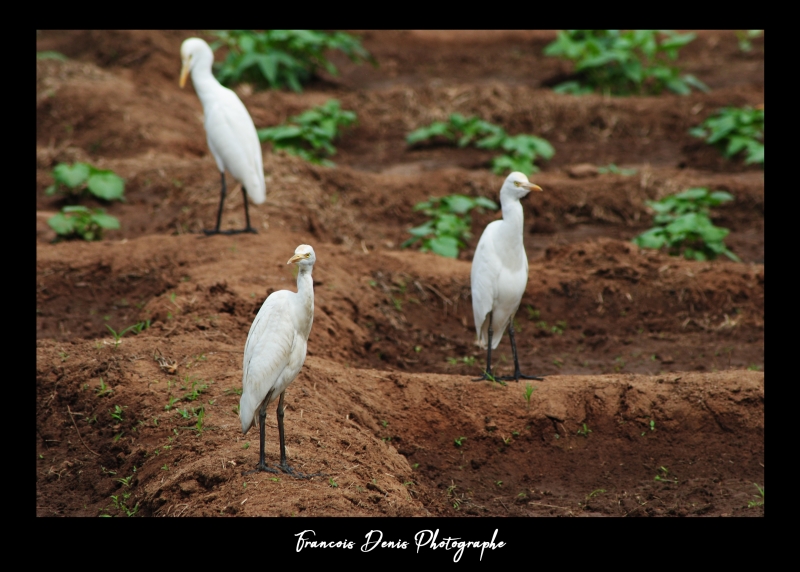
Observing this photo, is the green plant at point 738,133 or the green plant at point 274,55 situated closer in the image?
the green plant at point 738,133

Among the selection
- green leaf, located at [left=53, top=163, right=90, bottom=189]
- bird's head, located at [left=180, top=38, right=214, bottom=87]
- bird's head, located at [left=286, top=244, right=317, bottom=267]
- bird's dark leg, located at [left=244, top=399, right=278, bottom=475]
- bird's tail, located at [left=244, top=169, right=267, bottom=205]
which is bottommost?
bird's dark leg, located at [left=244, top=399, right=278, bottom=475]

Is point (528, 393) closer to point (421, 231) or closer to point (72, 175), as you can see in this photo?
point (421, 231)

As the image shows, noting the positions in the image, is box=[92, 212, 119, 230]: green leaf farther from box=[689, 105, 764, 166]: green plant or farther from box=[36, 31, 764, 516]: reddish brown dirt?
box=[689, 105, 764, 166]: green plant

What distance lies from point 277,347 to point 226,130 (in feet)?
14.3

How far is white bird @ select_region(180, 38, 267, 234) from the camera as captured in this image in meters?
7.91

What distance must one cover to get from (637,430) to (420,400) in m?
1.48

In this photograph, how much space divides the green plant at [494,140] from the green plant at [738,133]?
2.34m

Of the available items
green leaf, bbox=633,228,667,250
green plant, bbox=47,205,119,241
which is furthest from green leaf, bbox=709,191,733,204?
green plant, bbox=47,205,119,241

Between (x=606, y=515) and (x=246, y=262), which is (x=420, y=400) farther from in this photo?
(x=246, y=262)

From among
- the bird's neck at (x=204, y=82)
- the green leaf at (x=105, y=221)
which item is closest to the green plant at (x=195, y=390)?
the bird's neck at (x=204, y=82)

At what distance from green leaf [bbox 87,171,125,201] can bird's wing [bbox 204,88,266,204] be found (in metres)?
2.06

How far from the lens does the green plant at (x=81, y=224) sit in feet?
28.0

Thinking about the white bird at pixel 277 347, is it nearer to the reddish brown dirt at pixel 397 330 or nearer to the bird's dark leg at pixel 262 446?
the bird's dark leg at pixel 262 446

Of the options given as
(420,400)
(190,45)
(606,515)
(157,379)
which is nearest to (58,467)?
(157,379)
